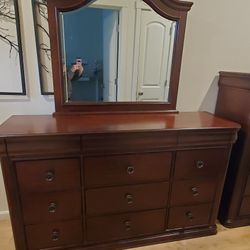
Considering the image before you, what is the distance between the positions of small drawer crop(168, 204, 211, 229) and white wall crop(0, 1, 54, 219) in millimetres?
1241

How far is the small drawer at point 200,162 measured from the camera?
1495 millimetres

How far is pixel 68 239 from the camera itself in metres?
1.49

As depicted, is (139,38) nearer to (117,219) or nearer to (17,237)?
(117,219)

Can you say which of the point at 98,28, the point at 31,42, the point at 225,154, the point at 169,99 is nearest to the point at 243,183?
the point at 225,154

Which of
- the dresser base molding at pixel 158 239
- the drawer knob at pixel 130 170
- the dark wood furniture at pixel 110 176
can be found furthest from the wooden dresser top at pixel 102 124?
the dresser base molding at pixel 158 239

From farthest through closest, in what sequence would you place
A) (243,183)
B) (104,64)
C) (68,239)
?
(243,183) < (104,64) < (68,239)

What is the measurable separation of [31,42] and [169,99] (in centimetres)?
112

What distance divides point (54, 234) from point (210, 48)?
185 cm

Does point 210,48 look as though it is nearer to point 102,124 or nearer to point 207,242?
point 102,124

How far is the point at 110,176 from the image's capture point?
139cm

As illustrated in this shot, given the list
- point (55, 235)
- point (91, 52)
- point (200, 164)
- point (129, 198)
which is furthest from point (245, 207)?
point (91, 52)

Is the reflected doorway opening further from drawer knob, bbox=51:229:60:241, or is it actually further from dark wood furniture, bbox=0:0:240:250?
drawer knob, bbox=51:229:60:241

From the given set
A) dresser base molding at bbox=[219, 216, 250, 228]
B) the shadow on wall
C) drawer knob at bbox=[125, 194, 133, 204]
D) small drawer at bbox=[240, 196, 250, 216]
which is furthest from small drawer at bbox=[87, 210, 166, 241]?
the shadow on wall

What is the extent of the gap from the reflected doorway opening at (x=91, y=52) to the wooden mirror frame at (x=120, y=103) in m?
0.04
